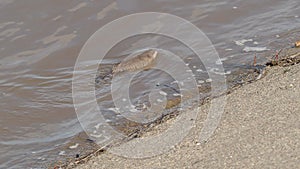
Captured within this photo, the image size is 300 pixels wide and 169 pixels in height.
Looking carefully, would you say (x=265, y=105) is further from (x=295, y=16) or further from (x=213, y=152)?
(x=295, y=16)

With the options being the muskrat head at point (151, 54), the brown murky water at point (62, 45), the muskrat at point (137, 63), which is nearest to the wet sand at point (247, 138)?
the brown murky water at point (62, 45)

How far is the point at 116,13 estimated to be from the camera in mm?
7805

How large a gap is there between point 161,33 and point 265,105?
3.02 meters

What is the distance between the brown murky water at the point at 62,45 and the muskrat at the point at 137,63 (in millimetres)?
128

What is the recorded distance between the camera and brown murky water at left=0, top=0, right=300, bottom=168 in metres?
5.12

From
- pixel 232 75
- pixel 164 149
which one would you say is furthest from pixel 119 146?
pixel 232 75

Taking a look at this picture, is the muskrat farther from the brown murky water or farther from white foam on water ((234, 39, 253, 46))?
white foam on water ((234, 39, 253, 46))

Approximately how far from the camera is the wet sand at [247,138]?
11.8 feet

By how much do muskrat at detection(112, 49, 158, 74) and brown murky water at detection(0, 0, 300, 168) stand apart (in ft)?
0.42

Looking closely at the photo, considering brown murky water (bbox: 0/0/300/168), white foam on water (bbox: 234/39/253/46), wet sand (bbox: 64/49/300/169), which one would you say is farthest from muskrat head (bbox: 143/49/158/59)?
wet sand (bbox: 64/49/300/169)

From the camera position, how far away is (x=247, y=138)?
3846 mm

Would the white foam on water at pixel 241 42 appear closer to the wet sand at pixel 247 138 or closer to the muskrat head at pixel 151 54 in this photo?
the muskrat head at pixel 151 54

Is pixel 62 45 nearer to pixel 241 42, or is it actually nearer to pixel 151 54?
pixel 151 54

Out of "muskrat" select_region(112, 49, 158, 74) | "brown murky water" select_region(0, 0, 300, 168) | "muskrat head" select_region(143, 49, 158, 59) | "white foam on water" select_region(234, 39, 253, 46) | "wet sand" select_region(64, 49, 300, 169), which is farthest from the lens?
"white foam on water" select_region(234, 39, 253, 46)
